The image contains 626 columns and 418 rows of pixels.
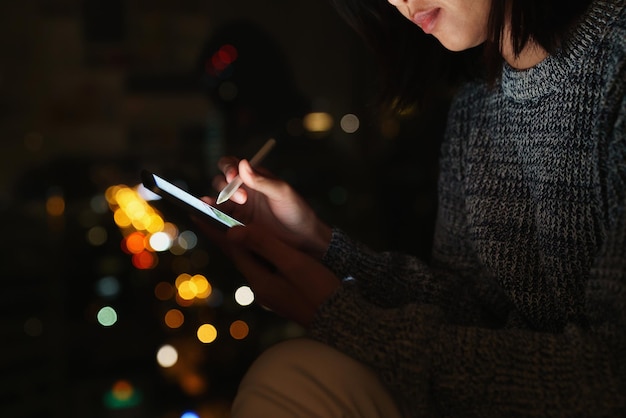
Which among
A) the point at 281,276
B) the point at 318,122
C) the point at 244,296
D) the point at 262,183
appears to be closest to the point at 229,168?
the point at 262,183

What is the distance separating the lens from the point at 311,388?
2.10 ft

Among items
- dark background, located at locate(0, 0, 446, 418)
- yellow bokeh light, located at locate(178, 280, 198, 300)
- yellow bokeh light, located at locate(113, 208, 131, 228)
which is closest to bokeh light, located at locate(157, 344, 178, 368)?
dark background, located at locate(0, 0, 446, 418)

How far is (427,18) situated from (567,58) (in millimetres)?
168

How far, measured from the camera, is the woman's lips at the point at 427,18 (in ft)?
2.64

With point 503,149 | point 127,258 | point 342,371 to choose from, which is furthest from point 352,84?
point 342,371

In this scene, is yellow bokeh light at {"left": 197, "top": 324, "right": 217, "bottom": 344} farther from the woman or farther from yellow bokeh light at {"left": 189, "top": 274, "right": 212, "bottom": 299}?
the woman

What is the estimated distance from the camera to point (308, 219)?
2.93 ft

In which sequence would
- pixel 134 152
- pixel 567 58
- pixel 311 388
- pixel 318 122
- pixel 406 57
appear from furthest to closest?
pixel 318 122
pixel 134 152
pixel 406 57
pixel 567 58
pixel 311 388

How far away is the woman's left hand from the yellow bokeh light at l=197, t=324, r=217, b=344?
77 centimetres

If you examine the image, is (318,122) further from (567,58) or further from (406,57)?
(567,58)

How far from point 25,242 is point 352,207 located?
740 mm

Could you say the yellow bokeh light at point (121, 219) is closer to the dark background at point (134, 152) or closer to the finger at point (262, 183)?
the dark background at point (134, 152)

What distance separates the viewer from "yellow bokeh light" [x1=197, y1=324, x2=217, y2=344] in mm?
1463

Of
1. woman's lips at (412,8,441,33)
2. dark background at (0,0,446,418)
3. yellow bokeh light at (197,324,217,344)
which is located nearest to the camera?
woman's lips at (412,8,441,33)
